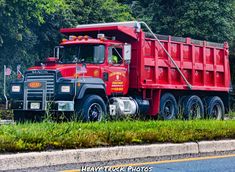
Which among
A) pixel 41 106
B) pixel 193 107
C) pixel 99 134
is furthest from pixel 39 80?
pixel 193 107

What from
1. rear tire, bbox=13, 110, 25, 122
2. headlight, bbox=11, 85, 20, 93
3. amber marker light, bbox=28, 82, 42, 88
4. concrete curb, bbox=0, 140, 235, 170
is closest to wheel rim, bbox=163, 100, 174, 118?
amber marker light, bbox=28, 82, 42, 88

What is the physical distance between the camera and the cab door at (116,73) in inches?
584

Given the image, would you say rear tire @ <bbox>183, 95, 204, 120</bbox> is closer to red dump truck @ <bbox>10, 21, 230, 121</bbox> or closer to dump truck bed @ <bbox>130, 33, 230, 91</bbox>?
red dump truck @ <bbox>10, 21, 230, 121</bbox>

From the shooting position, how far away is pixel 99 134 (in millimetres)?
8453

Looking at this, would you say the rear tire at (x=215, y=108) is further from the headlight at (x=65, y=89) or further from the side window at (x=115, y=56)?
the headlight at (x=65, y=89)

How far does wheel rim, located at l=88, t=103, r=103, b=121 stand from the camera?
1380 centimetres

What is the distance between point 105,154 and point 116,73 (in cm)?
733

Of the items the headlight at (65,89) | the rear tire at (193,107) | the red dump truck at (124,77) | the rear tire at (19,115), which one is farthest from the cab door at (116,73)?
the rear tire at (193,107)

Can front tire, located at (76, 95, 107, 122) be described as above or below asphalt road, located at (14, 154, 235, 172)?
above

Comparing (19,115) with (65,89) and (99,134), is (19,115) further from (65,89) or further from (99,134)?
(99,134)

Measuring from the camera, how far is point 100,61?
48.2ft

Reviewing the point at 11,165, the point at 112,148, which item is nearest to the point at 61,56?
the point at 112,148

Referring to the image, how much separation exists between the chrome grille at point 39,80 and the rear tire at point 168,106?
173 inches

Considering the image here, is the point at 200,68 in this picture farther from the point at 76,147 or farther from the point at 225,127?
the point at 76,147
